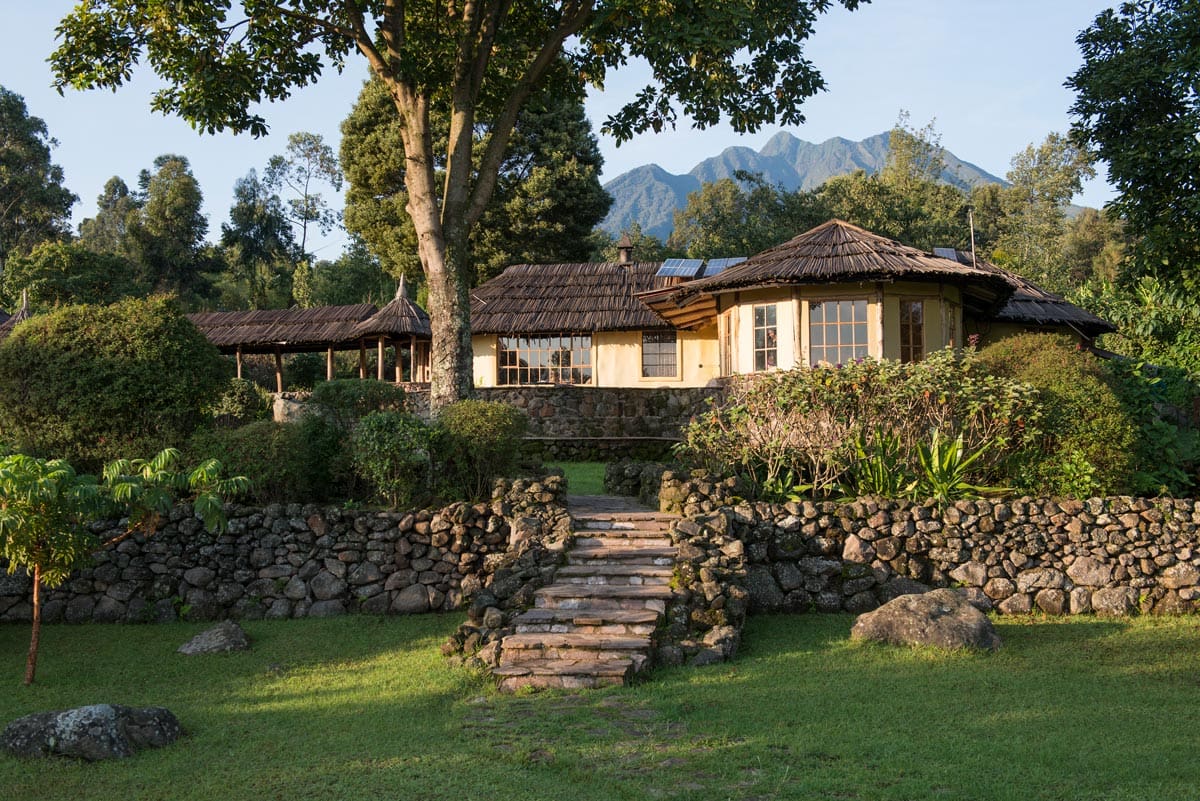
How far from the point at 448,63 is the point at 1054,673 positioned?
12616mm

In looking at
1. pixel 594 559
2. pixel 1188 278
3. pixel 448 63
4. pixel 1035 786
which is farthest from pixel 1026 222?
pixel 1035 786

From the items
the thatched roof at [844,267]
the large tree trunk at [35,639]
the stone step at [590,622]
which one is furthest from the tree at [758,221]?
the large tree trunk at [35,639]

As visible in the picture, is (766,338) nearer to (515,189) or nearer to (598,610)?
(598,610)

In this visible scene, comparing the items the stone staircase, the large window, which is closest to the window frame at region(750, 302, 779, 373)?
the stone staircase

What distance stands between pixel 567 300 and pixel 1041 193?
34.1 meters

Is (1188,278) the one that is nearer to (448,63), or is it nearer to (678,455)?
(678,455)

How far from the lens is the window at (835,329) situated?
16250mm

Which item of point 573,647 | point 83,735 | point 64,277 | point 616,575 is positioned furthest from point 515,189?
point 83,735

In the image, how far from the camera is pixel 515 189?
34250 millimetres

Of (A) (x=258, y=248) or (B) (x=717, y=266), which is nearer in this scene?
(B) (x=717, y=266)

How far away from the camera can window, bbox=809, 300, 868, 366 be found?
1625cm

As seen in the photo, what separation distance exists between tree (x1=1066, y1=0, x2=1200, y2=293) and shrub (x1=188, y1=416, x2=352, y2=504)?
12.4m

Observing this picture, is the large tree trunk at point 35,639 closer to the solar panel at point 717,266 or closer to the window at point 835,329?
the window at point 835,329

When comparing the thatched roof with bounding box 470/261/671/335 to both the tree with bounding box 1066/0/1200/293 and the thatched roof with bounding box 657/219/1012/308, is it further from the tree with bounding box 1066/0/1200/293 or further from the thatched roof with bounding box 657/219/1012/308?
the tree with bounding box 1066/0/1200/293
